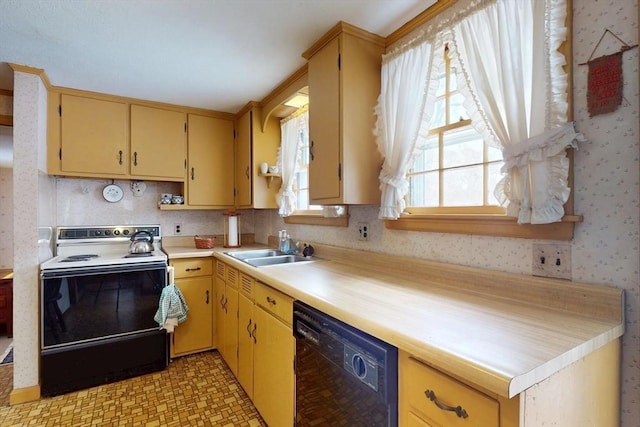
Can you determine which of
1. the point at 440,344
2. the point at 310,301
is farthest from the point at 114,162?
the point at 440,344

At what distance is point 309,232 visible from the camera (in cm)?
258

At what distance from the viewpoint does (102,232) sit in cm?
286

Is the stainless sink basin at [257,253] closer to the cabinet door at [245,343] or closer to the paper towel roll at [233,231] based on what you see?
the paper towel roll at [233,231]

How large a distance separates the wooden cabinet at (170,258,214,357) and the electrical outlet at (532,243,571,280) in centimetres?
239

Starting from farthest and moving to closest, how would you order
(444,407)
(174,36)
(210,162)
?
(210,162), (174,36), (444,407)

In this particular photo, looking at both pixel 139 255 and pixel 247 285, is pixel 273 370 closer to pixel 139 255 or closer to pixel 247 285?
pixel 247 285

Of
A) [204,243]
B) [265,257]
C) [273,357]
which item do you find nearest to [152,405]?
[273,357]

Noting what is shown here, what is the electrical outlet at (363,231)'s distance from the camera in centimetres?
196

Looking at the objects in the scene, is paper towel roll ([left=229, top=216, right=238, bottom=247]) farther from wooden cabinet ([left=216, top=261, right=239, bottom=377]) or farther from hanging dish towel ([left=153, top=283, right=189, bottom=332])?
Answer: hanging dish towel ([left=153, top=283, right=189, bottom=332])

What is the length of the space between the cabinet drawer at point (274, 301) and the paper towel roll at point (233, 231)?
1405 millimetres

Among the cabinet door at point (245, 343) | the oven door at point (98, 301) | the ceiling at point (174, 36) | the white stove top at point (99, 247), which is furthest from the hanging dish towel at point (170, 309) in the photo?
the ceiling at point (174, 36)

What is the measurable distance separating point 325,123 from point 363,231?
694 millimetres

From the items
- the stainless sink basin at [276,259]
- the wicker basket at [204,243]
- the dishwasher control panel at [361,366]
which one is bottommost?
the dishwasher control panel at [361,366]

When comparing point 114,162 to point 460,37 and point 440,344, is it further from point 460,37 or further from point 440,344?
point 440,344
